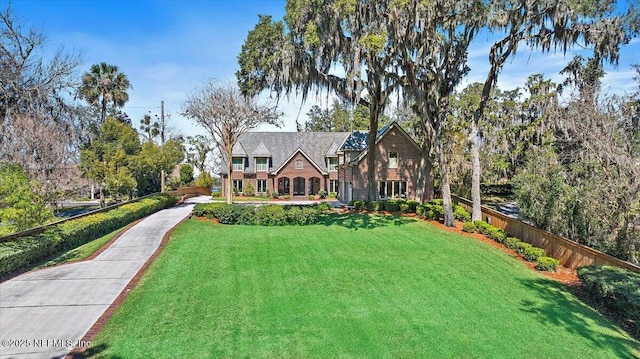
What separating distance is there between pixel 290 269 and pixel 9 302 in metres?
6.55

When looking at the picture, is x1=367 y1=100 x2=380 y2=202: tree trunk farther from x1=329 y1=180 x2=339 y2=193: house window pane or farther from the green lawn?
x1=329 y1=180 x2=339 y2=193: house window pane

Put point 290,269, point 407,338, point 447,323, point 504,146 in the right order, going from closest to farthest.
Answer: point 407,338
point 447,323
point 290,269
point 504,146

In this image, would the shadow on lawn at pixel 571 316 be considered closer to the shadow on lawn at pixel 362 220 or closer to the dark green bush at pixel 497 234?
Answer: the dark green bush at pixel 497 234

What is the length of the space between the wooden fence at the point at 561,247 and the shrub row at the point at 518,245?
35 cm

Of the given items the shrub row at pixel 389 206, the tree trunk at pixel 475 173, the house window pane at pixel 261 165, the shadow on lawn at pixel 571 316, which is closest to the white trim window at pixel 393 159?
the shrub row at pixel 389 206

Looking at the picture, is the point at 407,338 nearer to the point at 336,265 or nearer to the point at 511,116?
the point at 336,265

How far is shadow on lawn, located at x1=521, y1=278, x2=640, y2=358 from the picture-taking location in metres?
7.15

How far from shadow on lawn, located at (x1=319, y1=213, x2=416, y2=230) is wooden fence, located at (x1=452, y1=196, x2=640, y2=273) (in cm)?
464

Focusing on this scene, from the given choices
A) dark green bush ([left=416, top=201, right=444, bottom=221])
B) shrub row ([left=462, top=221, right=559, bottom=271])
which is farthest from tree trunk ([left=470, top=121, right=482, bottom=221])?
dark green bush ([left=416, top=201, right=444, bottom=221])

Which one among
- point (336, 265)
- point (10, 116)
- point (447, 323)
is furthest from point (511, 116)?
point (10, 116)

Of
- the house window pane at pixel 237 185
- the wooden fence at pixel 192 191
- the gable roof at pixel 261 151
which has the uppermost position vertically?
the gable roof at pixel 261 151

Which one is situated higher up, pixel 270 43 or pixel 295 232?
pixel 270 43

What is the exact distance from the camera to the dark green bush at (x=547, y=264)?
11.3 m

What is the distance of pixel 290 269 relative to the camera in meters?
11.0
